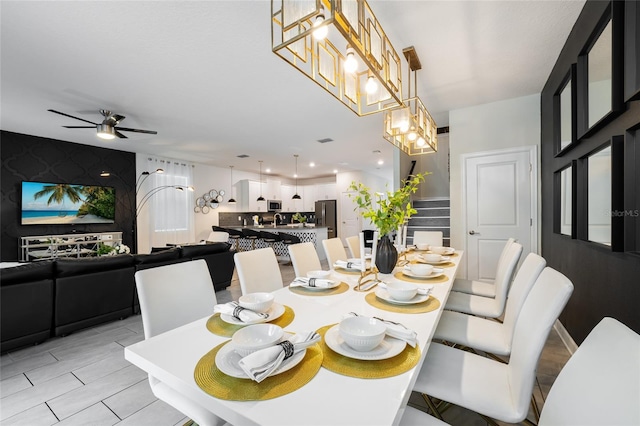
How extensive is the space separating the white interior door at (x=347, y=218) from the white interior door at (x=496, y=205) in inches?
207

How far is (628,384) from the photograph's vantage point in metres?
0.58

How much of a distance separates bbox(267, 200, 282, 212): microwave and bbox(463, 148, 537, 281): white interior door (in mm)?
6581

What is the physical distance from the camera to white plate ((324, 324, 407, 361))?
83 cm

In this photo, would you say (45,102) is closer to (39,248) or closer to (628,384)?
(39,248)

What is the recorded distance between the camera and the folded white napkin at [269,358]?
708 millimetres

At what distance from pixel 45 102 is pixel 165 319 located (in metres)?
4.03

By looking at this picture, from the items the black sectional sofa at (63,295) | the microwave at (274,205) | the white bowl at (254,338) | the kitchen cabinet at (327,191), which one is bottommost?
the black sectional sofa at (63,295)

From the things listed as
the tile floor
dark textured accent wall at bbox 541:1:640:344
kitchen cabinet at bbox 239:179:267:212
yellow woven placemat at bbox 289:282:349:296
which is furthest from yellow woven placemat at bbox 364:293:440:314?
kitchen cabinet at bbox 239:179:267:212

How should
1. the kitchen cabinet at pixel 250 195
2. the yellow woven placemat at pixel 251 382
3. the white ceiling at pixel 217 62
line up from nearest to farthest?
the yellow woven placemat at pixel 251 382 < the white ceiling at pixel 217 62 < the kitchen cabinet at pixel 250 195

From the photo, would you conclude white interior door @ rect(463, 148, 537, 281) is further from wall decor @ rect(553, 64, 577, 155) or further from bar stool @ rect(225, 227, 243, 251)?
bar stool @ rect(225, 227, 243, 251)

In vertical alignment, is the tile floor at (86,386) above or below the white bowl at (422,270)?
below

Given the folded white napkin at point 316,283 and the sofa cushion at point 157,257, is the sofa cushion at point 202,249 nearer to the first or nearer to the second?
the sofa cushion at point 157,257

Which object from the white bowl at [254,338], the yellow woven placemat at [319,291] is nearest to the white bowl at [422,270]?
the yellow woven placemat at [319,291]

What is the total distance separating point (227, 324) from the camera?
44.3 inches
